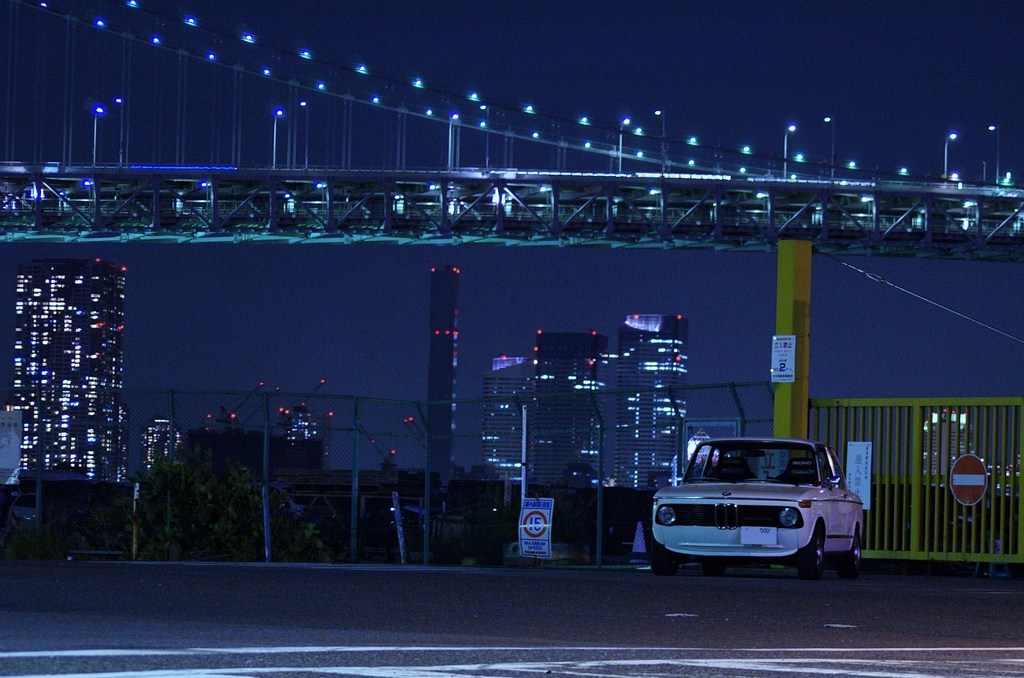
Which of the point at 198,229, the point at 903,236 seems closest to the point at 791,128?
the point at 903,236

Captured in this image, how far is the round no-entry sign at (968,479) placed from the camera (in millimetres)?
19297

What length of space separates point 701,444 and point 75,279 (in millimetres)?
123991

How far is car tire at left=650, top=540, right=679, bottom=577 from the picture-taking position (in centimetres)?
1667

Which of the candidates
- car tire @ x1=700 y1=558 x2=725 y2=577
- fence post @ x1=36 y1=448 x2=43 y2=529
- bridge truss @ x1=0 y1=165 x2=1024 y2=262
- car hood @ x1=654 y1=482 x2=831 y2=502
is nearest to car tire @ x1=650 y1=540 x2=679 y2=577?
car hood @ x1=654 y1=482 x2=831 y2=502

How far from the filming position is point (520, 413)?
22.6m

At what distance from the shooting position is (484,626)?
9.78 meters

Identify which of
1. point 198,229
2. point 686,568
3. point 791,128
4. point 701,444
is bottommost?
point 686,568

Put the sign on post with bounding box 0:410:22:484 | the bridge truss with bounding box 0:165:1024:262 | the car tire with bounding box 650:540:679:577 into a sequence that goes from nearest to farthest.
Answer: the car tire with bounding box 650:540:679:577, the sign on post with bounding box 0:410:22:484, the bridge truss with bounding box 0:165:1024:262

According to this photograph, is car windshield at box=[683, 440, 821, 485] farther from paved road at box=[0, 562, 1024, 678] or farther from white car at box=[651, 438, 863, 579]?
paved road at box=[0, 562, 1024, 678]

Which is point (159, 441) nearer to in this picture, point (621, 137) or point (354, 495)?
point (354, 495)

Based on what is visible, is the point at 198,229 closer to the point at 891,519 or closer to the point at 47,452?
the point at 47,452

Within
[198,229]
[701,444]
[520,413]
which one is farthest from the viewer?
[198,229]

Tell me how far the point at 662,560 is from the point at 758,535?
1.14m

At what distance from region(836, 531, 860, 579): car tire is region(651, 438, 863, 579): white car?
0.03 ft
